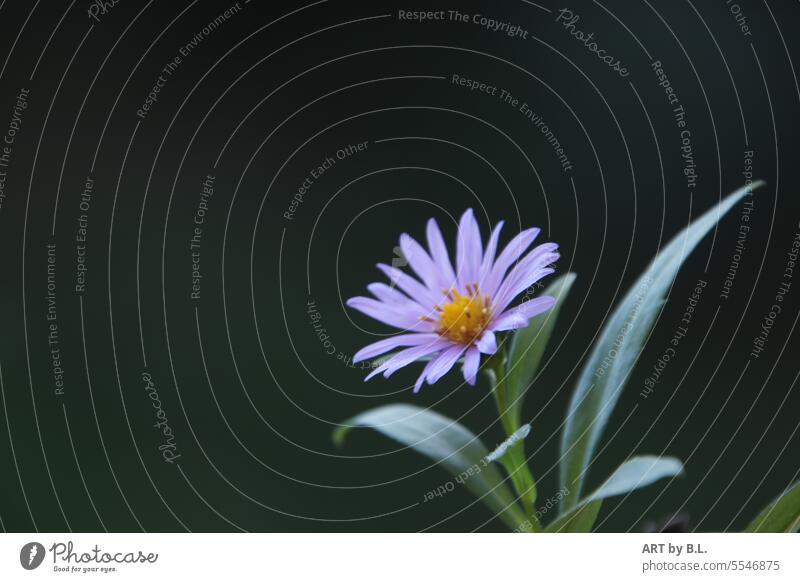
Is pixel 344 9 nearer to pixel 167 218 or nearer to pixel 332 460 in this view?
pixel 167 218

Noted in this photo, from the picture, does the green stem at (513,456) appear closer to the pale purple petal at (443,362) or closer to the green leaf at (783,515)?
the pale purple petal at (443,362)

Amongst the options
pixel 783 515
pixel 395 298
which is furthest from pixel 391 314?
pixel 783 515

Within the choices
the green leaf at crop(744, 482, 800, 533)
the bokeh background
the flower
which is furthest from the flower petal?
the green leaf at crop(744, 482, 800, 533)

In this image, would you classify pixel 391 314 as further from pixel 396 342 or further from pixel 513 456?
pixel 513 456

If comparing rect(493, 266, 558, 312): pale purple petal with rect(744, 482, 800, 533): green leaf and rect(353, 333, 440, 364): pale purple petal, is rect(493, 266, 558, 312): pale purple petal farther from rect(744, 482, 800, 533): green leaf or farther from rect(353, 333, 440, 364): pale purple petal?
rect(744, 482, 800, 533): green leaf
